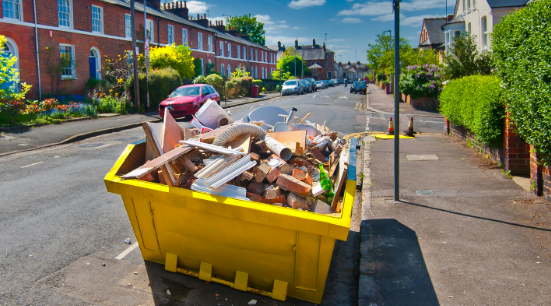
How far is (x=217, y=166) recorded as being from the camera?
3746 mm

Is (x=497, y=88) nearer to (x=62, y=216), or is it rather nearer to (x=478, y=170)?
(x=478, y=170)

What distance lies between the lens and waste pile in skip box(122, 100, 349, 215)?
362 centimetres

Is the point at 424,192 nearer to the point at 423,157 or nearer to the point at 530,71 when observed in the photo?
the point at 530,71

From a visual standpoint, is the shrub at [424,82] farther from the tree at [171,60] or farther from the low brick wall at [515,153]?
the low brick wall at [515,153]

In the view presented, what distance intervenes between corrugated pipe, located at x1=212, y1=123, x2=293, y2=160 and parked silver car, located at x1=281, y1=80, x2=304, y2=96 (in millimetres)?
38785

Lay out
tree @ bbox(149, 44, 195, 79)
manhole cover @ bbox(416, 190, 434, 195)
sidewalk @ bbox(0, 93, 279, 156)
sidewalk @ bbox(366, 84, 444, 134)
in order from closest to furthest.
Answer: manhole cover @ bbox(416, 190, 434, 195) → sidewalk @ bbox(0, 93, 279, 156) → sidewalk @ bbox(366, 84, 444, 134) → tree @ bbox(149, 44, 195, 79)

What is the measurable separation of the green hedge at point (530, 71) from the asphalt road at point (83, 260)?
9.21ft

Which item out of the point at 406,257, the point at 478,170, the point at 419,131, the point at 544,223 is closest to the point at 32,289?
the point at 406,257

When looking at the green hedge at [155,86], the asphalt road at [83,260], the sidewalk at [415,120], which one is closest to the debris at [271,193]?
the asphalt road at [83,260]

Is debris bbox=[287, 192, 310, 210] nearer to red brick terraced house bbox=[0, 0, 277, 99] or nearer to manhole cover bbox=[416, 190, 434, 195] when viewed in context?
manhole cover bbox=[416, 190, 434, 195]

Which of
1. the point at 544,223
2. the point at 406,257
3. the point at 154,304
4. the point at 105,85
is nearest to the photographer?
the point at 154,304

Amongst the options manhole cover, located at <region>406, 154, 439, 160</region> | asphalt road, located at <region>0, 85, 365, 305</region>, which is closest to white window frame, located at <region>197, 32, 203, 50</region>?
manhole cover, located at <region>406, 154, 439, 160</region>

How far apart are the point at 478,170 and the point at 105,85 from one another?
23.1 m

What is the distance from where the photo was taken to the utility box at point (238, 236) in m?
3.34
